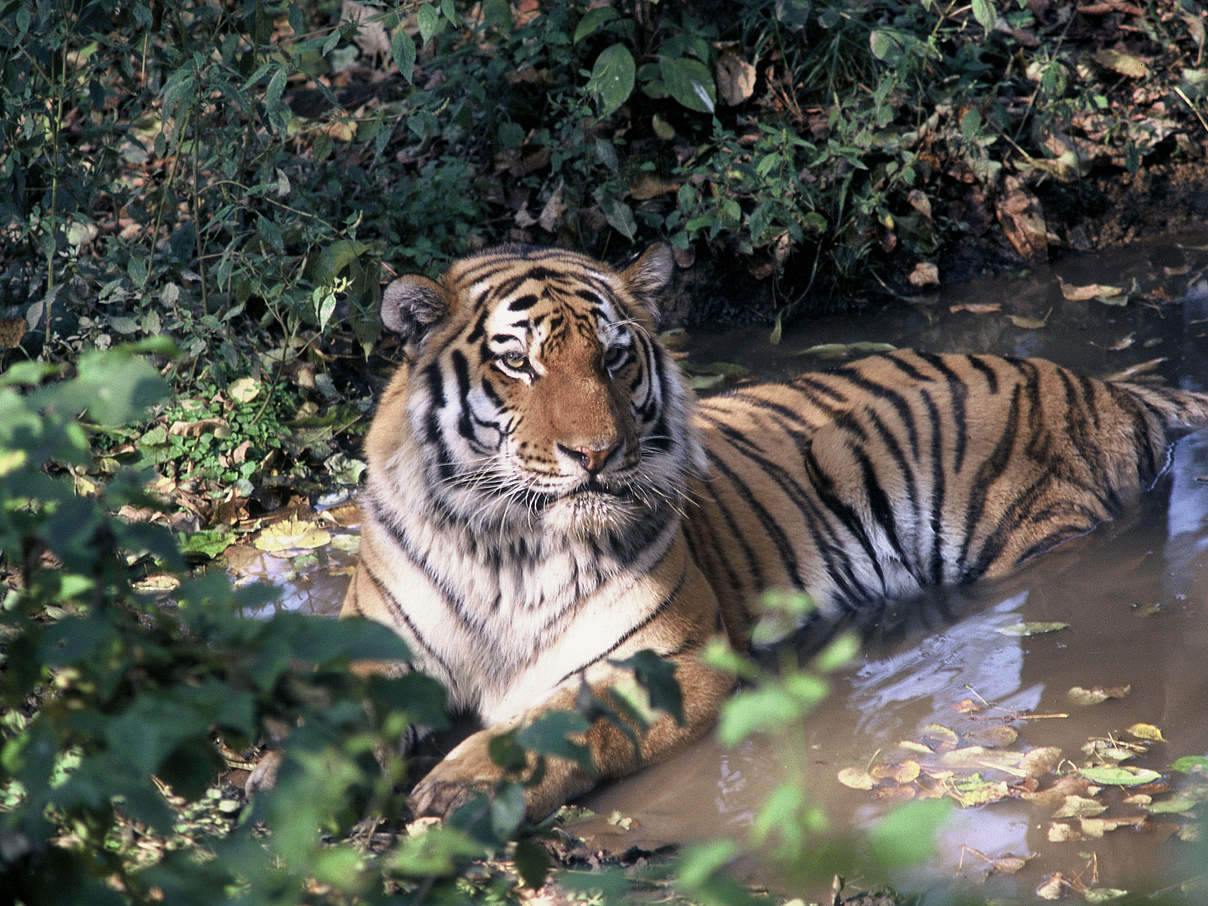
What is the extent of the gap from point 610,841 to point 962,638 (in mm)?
1223

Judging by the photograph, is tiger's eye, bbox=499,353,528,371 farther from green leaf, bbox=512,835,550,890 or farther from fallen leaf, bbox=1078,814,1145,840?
green leaf, bbox=512,835,550,890

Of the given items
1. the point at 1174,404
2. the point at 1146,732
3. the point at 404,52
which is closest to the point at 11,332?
the point at 404,52

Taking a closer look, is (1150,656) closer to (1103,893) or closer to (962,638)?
(962,638)

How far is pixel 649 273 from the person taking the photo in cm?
304

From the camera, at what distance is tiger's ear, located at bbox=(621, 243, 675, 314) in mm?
3012

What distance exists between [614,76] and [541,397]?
296 centimetres

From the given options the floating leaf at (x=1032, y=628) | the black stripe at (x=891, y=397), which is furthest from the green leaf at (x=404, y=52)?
A: the floating leaf at (x=1032, y=628)

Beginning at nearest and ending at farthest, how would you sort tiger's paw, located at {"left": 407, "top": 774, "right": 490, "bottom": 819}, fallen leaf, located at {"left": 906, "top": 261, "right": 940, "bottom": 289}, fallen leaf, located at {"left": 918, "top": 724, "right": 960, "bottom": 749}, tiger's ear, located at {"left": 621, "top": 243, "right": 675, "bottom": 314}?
1. tiger's paw, located at {"left": 407, "top": 774, "right": 490, "bottom": 819}
2. fallen leaf, located at {"left": 918, "top": 724, "right": 960, "bottom": 749}
3. tiger's ear, located at {"left": 621, "top": 243, "right": 675, "bottom": 314}
4. fallen leaf, located at {"left": 906, "top": 261, "right": 940, "bottom": 289}

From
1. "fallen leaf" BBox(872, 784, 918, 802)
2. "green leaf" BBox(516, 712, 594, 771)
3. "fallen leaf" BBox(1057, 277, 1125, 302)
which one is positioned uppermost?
"green leaf" BBox(516, 712, 594, 771)

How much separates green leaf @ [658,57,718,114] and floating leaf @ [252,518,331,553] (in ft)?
8.60

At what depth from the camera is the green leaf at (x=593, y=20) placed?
524 cm

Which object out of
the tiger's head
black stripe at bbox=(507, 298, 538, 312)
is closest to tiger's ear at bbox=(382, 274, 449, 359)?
the tiger's head

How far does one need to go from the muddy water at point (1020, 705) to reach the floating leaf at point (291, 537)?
1662 millimetres

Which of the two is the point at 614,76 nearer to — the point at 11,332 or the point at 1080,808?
the point at 11,332
